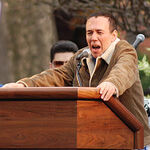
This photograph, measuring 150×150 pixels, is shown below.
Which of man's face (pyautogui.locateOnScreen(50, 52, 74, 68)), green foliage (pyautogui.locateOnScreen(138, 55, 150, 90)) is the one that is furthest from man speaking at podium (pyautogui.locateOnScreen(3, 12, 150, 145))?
green foliage (pyautogui.locateOnScreen(138, 55, 150, 90))

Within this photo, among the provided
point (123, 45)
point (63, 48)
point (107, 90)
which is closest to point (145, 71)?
point (63, 48)

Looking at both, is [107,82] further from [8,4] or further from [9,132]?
[8,4]

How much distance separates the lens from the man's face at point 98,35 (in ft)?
14.5

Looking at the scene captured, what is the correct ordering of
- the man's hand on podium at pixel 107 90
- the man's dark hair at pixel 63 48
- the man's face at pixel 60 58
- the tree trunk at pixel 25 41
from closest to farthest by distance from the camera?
the man's hand on podium at pixel 107 90, the man's face at pixel 60 58, the man's dark hair at pixel 63 48, the tree trunk at pixel 25 41

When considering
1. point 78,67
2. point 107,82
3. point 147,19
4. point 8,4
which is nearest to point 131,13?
point 147,19

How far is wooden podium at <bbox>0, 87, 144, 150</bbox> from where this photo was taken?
378 cm

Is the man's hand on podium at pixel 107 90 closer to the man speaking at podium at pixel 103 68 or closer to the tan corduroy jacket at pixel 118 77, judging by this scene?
the tan corduroy jacket at pixel 118 77

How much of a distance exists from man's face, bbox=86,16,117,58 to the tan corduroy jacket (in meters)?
0.08

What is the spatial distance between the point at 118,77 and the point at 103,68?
0.47 m

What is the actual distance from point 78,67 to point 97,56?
0.19 meters

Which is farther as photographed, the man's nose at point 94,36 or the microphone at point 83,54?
the microphone at point 83,54

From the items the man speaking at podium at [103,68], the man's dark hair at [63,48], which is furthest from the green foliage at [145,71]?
the man speaking at podium at [103,68]

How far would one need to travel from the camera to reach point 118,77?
4031mm

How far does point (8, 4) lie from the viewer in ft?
53.9
